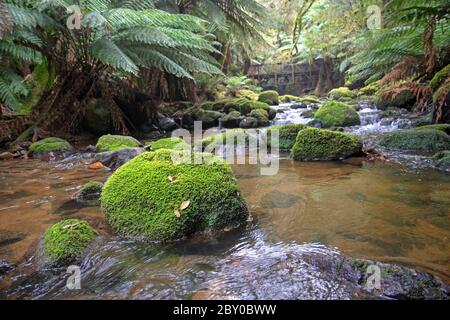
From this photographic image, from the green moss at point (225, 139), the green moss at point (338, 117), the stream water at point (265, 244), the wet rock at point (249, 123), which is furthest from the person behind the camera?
the wet rock at point (249, 123)

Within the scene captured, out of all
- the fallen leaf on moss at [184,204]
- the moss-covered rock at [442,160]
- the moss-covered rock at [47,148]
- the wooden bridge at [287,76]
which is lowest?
the fallen leaf on moss at [184,204]

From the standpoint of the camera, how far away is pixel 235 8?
35.7 ft

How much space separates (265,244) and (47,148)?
482 cm

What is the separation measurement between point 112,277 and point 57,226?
62 centimetres

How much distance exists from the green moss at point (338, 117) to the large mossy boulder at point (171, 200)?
5858 millimetres

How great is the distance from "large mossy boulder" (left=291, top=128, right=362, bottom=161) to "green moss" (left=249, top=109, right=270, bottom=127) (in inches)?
180

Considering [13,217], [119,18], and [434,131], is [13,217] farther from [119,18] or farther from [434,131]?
[434,131]

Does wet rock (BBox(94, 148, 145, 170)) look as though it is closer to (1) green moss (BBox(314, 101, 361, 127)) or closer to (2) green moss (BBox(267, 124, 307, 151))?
(2) green moss (BBox(267, 124, 307, 151))

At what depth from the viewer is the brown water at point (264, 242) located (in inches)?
73.7

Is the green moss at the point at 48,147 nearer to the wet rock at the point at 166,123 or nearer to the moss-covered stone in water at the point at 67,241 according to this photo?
the wet rock at the point at 166,123

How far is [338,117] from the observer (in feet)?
26.7

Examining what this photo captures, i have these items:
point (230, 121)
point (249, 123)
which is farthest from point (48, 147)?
point (249, 123)

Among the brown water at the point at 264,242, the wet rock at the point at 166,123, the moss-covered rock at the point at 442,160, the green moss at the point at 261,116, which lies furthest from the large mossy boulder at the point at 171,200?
the green moss at the point at 261,116
